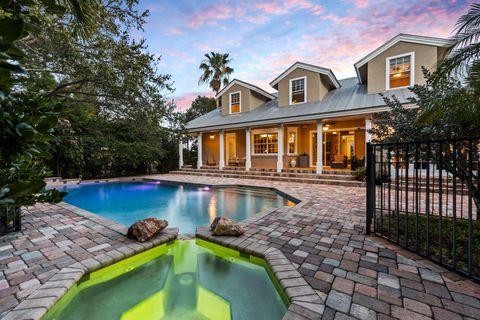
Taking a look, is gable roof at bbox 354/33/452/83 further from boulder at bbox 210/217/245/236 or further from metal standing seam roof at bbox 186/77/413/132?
boulder at bbox 210/217/245/236

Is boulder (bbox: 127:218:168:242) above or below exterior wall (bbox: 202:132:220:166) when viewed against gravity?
below

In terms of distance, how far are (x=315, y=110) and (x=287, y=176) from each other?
375 centimetres

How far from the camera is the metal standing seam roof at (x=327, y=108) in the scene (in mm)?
10312

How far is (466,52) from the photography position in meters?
3.95

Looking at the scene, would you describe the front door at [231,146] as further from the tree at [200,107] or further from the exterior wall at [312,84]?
the tree at [200,107]

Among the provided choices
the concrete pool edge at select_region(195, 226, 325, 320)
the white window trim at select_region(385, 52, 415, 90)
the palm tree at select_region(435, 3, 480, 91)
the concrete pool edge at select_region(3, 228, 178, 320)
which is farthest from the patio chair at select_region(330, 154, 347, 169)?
the concrete pool edge at select_region(3, 228, 178, 320)

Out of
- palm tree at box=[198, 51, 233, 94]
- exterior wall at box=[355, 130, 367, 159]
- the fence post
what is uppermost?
palm tree at box=[198, 51, 233, 94]

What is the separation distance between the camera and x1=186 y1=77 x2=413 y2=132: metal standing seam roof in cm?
1031

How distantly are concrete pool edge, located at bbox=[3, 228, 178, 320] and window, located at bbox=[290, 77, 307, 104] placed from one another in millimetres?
11954

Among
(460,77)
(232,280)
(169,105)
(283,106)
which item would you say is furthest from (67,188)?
(460,77)

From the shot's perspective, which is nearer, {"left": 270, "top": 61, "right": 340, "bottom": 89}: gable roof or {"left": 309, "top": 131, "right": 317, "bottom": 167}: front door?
{"left": 270, "top": 61, "right": 340, "bottom": 89}: gable roof

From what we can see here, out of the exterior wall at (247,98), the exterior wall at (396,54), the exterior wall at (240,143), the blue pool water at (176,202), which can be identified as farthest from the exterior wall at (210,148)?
the exterior wall at (396,54)

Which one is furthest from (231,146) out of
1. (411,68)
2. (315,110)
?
(411,68)

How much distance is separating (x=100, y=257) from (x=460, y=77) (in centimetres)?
716
